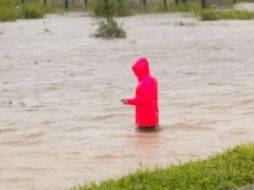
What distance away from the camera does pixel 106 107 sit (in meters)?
11.3

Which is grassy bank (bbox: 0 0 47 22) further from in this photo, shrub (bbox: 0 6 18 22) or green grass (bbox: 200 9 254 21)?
green grass (bbox: 200 9 254 21)

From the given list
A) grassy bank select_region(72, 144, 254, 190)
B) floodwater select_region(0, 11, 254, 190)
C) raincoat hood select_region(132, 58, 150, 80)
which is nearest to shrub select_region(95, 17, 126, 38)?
floodwater select_region(0, 11, 254, 190)

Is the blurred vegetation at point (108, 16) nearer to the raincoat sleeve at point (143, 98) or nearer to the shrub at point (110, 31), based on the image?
the shrub at point (110, 31)

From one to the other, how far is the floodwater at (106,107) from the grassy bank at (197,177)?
111cm

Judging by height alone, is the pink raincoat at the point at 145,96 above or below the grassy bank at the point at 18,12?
above

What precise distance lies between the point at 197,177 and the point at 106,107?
218 inches

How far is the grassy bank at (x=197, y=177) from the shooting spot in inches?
225

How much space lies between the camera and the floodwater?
7944 mm

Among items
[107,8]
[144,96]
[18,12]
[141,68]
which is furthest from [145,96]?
[18,12]

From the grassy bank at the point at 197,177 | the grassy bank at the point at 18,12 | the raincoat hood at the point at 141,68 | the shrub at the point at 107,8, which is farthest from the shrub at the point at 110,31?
the grassy bank at the point at 197,177

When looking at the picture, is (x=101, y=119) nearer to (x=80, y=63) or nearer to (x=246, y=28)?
(x=80, y=63)

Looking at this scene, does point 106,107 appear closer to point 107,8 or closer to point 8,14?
point 107,8

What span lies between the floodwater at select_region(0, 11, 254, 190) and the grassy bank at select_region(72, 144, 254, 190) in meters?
1.11

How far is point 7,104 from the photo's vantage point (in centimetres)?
1170
